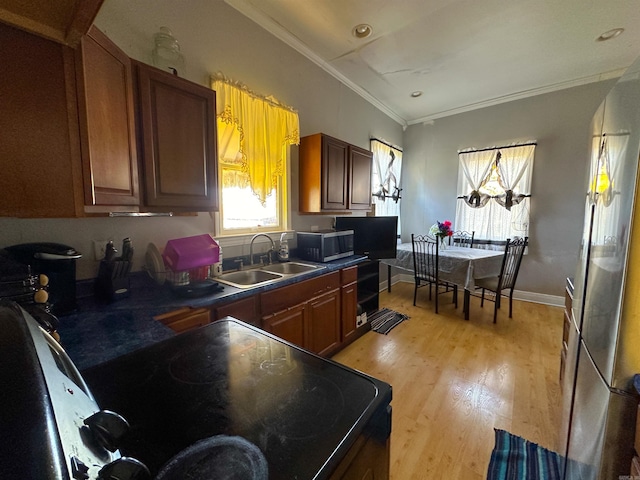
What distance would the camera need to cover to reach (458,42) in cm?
267

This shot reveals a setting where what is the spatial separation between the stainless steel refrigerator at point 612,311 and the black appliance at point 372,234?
2.23m

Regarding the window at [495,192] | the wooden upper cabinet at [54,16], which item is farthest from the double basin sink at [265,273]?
the window at [495,192]

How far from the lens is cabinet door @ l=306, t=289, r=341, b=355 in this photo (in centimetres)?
223

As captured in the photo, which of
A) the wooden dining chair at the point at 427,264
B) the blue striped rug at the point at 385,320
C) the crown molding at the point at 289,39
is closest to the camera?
the crown molding at the point at 289,39

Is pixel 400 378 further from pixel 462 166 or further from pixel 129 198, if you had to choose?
pixel 462 166

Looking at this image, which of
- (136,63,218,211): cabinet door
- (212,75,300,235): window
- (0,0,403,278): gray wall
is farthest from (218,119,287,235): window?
(136,63,218,211): cabinet door

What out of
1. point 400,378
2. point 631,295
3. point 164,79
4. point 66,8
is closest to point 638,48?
point 631,295

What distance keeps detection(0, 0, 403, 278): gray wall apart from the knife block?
183 millimetres

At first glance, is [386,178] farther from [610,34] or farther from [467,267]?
[610,34]

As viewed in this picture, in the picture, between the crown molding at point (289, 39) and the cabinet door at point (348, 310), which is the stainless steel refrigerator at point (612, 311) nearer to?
the cabinet door at point (348, 310)

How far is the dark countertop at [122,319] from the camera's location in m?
0.94

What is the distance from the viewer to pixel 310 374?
0.80 metres

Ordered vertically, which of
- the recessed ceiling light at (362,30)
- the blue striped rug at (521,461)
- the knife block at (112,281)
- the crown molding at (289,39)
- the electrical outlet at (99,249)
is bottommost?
the blue striped rug at (521,461)

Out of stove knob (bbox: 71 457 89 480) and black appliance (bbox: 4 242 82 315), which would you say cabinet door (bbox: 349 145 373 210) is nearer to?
black appliance (bbox: 4 242 82 315)
